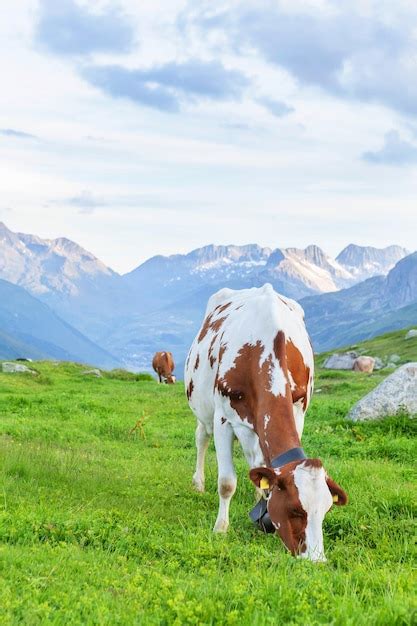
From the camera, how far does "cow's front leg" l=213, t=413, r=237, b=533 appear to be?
950cm

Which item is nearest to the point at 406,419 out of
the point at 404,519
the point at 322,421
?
the point at 322,421

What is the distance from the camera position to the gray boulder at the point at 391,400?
18922mm

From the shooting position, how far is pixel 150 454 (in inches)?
633

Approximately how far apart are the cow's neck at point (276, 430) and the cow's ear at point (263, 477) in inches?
27.0

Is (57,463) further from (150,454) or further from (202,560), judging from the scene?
(202,560)

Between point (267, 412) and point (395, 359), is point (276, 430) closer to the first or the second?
point (267, 412)

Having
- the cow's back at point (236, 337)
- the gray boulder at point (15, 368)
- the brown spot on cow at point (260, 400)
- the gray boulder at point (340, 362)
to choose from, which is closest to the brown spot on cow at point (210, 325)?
the cow's back at point (236, 337)

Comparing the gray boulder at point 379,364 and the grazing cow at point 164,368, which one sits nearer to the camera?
the grazing cow at point 164,368

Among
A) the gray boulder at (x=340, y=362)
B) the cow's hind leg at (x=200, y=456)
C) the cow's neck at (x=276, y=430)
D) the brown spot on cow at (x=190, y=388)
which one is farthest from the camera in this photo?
the gray boulder at (x=340, y=362)

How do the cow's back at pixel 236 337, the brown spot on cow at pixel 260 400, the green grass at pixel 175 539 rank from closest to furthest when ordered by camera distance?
the green grass at pixel 175 539
the brown spot on cow at pixel 260 400
the cow's back at pixel 236 337

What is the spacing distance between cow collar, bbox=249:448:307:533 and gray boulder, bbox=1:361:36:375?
31.9 m

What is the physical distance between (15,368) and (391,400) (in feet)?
90.4

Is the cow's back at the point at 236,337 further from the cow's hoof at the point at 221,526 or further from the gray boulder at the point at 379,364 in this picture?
the gray boulder at the point at 379,364

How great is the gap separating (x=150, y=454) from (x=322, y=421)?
6331mm
